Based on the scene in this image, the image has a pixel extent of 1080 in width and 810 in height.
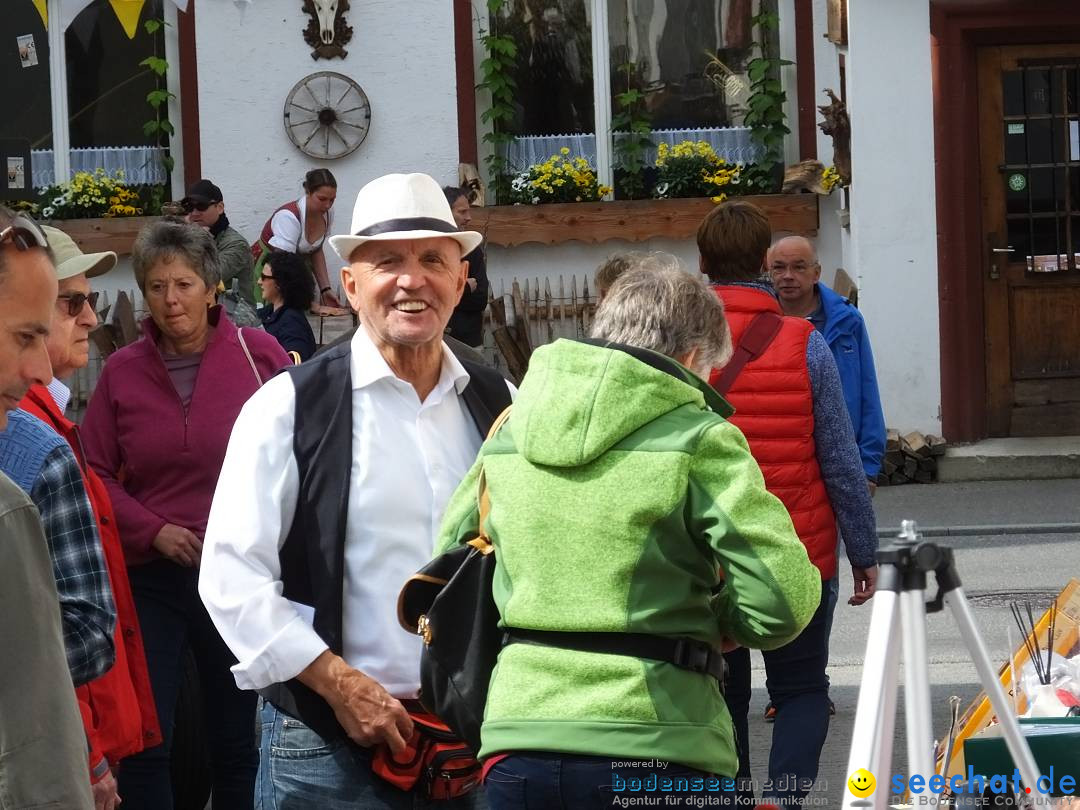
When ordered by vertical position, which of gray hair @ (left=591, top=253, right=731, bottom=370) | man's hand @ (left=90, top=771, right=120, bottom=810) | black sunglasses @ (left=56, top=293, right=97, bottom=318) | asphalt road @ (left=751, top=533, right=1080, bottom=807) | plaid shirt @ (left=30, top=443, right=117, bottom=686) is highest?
black sunglasses @ (left=56, top=293, right=97, bottom=318)

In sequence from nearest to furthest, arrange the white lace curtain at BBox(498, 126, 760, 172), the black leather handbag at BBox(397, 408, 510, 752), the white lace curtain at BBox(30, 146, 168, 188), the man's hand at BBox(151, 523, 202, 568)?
the black leather handbag at BBox(397, 408, 510, 752) < the man's hand at BBox(151, 523, 202, 568) < the white lace curtain at BBox(498, 126, 760, 172) < the white lace curtain at BBox(30, 146, 168, 188)

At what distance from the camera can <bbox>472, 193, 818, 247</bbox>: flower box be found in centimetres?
1323

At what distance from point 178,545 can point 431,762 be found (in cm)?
160

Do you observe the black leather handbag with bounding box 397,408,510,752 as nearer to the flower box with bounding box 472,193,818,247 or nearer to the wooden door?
the wooden door

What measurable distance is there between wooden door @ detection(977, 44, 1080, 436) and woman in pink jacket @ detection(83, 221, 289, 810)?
8454mm

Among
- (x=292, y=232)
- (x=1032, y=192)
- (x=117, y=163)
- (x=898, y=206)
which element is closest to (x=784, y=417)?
(x=898, y=206)

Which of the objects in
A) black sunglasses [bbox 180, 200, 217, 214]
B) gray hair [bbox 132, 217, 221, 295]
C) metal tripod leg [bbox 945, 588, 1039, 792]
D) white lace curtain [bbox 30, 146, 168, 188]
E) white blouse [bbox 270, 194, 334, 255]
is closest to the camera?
metal tripod leg [bbox 945, 588, 1039, 792]

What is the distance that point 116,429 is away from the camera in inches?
198

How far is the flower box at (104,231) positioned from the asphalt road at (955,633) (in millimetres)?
6532

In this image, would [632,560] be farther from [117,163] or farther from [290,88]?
[117,163]

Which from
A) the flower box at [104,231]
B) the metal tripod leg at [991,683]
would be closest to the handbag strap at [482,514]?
the metal tripod leg at [991,683]

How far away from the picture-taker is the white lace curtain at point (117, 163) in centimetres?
1380

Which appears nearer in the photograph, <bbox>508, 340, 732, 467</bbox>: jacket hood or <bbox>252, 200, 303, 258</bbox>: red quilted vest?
<bbox>508, 340, 732, 467</bbox>: jacket hood

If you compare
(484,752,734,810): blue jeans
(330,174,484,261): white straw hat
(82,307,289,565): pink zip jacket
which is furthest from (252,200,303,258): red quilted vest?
(484,752,734,810): blue jeans
